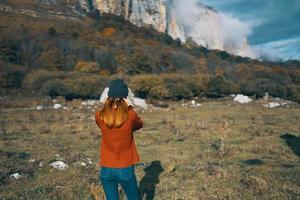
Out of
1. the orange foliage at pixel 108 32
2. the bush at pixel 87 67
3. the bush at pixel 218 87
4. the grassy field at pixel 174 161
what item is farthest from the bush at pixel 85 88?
the orange foliage at pixel 108 32

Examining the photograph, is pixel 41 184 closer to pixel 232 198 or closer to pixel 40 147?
pixel 232 198

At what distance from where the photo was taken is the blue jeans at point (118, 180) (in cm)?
562

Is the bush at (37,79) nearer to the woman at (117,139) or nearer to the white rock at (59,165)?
the white rock at (59,165)

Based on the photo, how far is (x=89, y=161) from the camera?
43.6ft

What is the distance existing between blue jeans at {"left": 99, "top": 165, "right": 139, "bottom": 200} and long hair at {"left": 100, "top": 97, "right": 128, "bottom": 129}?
22.1 inches

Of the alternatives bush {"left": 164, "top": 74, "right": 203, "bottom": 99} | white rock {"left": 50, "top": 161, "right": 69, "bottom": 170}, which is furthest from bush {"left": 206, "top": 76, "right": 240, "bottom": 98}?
white rock {"left": 50, "top": 161, "right": 69, "bottom": 170}

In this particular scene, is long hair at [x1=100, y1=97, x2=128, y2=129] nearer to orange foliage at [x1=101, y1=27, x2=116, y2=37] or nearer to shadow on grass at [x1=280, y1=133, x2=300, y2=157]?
shadow on grass at [x1=280, y1=133, x2=300, y2=157]

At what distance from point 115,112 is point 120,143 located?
42 centimetres

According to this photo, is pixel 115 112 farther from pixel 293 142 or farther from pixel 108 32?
pixel 108 32

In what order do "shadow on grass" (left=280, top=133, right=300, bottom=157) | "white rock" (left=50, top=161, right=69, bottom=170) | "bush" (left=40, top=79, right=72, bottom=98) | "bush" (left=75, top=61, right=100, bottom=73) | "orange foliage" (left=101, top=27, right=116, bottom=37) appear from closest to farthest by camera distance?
"white rock" (left=50, top=161, right=69, bottom=170) < "shadow on grass" (left=280, top=133, right=300, bottom=157) < "bush" (left=40, top=79, right=72, bottom=98) < "bush" (left=75, top=61, right=100, bottom=73) < "orange foliage" (left=101, top=27, right=116, bottom=37)

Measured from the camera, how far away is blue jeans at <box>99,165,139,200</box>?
5.62 m

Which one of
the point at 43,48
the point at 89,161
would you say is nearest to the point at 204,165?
the point at 89,161

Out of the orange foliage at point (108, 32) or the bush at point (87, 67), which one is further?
the orange foliage at point (108, 32)

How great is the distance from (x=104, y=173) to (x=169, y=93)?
42.6 metres
